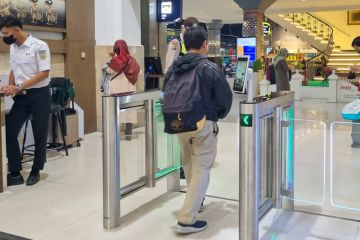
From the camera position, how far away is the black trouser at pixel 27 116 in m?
4.31

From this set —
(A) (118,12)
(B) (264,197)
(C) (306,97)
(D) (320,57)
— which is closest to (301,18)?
(D) (320,57)

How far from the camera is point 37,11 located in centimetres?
626

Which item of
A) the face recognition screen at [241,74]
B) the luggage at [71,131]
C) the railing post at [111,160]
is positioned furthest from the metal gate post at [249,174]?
the face recognition screen at [241,74]

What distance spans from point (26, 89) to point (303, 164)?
250 centimetres

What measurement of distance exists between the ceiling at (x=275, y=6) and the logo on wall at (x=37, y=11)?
397 inches

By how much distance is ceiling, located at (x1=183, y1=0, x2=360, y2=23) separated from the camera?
15898 millimetres

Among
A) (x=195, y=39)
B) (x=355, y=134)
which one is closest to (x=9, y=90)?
(x=195, y=39)

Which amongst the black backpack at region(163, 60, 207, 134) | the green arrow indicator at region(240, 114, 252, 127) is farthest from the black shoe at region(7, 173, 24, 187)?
the green arrow indicator at region(240, 114, 252, 127)

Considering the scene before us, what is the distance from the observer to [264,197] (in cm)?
330

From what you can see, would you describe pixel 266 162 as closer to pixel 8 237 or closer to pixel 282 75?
pixel 8 237

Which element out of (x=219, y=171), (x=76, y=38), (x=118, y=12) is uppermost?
(x=118, y=12)

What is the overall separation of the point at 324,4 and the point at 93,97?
38.5ft

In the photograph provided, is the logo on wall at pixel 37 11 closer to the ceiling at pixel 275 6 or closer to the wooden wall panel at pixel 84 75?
the wooden wall panel at pixel 84 75

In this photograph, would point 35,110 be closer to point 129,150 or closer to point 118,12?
point 129,150
